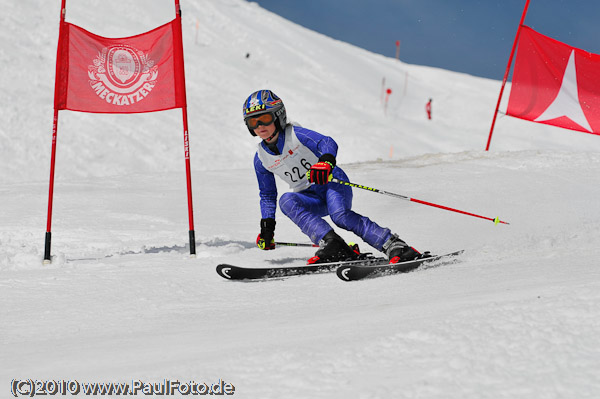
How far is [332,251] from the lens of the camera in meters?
4.66

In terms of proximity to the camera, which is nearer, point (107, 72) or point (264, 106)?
point (264, 106)

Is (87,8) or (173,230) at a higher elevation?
(87,8)

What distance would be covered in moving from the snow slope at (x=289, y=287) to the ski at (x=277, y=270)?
13cm

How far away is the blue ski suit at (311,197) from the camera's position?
4699mm

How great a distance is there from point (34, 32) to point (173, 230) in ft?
69.3

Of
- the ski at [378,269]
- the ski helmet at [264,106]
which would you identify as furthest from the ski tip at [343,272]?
the ski helmet at [264,106]

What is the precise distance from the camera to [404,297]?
3332 millimetres

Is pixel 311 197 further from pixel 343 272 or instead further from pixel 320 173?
pixel 343 272

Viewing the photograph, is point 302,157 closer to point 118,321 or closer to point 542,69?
point 118,321

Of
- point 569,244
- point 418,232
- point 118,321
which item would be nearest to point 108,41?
point 118,321

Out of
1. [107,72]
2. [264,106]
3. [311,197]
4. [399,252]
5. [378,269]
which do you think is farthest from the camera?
[107,72]

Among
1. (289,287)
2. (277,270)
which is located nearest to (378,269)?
(289,287)

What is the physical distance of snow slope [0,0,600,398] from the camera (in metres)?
2.00

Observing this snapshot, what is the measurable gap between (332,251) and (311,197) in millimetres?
647
